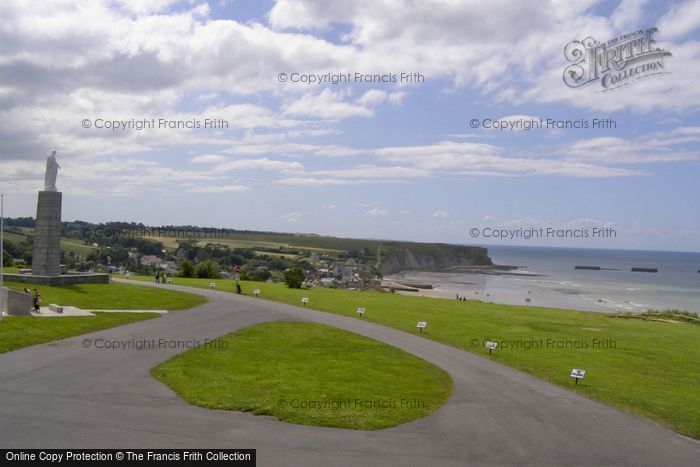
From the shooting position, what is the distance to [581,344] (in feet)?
94.1

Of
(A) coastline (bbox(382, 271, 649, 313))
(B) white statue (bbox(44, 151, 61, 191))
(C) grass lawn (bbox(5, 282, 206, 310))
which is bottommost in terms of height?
(A) coastline (bbox(382, 271, 649, 313))

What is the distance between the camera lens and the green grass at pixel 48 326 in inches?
877

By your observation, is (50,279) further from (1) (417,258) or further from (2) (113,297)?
(1) (417,258)

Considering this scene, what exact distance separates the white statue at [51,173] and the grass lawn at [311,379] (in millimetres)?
21582

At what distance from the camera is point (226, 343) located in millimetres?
24188

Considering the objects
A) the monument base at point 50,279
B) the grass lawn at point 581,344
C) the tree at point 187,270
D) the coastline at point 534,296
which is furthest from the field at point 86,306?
the coastline at point 534,296

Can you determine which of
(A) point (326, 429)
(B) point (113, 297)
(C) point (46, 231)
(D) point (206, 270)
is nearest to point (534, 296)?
(D) point (206, 270)

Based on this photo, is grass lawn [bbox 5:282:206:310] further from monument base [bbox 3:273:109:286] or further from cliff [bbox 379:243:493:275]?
cliff [bbox 379:243:493:275]

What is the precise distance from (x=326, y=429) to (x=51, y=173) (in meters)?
34.1

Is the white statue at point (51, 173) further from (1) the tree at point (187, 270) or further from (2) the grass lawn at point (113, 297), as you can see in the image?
(1) the tree at point (187, 270)

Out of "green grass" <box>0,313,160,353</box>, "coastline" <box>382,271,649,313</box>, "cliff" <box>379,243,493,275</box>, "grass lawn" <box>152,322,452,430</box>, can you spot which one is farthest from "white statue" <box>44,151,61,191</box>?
"cliff" <box>379,243,493,275</box>

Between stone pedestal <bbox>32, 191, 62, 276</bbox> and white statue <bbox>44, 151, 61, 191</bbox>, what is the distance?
79 cm

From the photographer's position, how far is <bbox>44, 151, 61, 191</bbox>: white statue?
3903 centimetres

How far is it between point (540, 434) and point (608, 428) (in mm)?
2287
